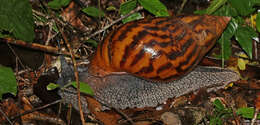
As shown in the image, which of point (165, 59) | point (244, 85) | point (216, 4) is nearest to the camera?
point (165, 59)

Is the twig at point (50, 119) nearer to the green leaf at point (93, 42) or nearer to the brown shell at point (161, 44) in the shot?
the brown shell at point (161, 44)

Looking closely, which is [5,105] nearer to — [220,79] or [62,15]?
[62,15]

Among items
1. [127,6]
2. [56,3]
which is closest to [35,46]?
[56,3]

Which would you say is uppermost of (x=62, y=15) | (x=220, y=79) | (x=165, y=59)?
(x=62, y=15)

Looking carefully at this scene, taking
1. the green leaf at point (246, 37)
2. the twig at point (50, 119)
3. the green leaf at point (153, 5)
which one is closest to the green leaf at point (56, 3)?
the green leaf at point (153, 5)

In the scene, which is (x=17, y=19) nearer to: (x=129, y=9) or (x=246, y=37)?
(x=129, y=9)

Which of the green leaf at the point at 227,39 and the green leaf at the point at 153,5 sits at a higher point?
the green leaf at the point at 153,5

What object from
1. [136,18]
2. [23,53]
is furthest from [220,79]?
[23,53]
